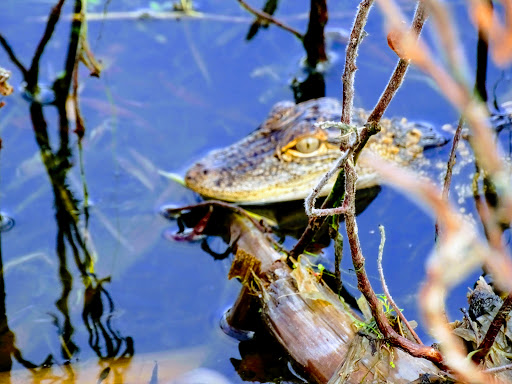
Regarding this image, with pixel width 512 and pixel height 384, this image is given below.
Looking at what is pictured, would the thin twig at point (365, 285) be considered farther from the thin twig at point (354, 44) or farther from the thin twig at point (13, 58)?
the thin twig at point (13, 58)

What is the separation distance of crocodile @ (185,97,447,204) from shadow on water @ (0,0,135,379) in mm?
855

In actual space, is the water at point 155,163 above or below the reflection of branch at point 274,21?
below

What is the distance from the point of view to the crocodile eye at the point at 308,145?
4.52 m

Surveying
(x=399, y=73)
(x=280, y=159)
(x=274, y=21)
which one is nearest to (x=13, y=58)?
(x=274, y=21)

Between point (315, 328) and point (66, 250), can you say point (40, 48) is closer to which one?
point (66, 250)

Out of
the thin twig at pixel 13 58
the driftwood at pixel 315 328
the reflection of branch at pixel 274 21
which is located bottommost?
the driftwood at pixel 315 328

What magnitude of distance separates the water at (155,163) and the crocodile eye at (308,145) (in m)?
0.60

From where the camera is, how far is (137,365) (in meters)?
3.36

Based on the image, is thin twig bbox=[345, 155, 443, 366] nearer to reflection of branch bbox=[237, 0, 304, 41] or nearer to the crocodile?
the crocodile

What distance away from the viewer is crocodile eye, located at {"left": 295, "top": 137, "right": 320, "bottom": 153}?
178 inches

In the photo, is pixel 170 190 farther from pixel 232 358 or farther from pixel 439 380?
pixel 439 380

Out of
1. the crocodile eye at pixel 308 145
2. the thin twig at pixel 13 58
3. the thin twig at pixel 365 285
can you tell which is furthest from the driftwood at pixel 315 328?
Answer: the thin twig at pixel 13 58

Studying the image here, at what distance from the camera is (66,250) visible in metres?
4.11

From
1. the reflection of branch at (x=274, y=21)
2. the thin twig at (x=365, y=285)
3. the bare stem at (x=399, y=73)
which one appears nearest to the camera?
the bare stem at (x=399, y=73)
